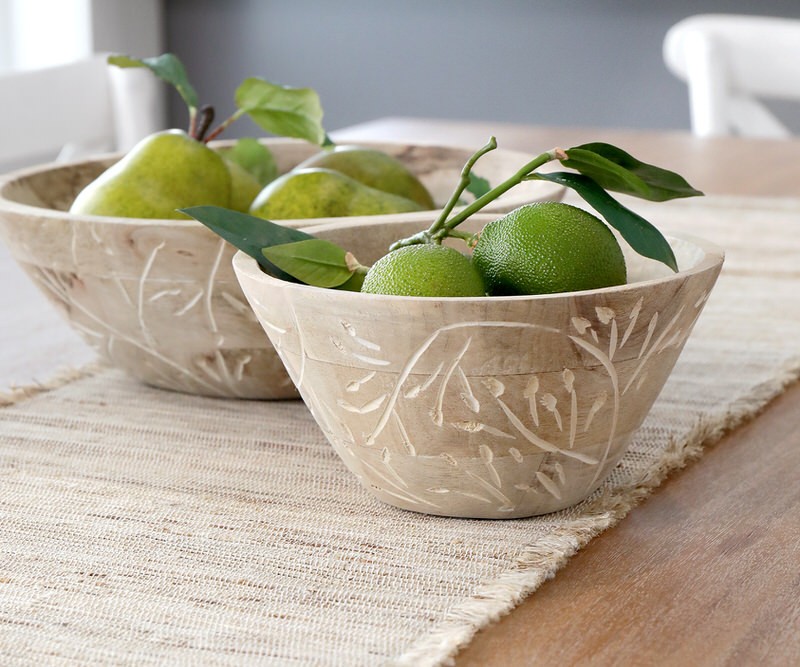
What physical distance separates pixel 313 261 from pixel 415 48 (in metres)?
3.05

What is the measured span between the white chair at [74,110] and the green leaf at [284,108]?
25.4 inches

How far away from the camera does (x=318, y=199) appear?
2.19 ft

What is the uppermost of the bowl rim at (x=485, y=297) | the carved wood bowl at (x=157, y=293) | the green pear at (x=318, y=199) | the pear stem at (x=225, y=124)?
the pear stem at (x=225, y=124)

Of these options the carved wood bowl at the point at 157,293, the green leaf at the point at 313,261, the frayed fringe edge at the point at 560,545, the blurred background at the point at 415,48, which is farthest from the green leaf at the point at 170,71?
the blurred background at the point at 415,48

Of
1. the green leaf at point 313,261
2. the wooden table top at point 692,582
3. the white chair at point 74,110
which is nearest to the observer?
the wooden table top at point 692,582

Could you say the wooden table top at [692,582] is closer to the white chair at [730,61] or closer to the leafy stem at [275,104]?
the leafy stem at [275,104]

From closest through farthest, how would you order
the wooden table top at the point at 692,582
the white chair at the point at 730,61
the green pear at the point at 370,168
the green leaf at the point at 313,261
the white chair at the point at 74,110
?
the wooden table top at the point at 692,582
the green leaf at the point at 313,261
the green pear at the point at 370,168
the white chair at the point at 74,110
the white chair at the point at 730,61

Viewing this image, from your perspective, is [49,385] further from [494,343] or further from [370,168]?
[494,343]

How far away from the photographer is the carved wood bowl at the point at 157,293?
2.09ft

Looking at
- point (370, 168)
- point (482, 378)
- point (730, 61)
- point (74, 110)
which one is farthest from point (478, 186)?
→ point (730, 61)

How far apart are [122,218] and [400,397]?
0.78 ft

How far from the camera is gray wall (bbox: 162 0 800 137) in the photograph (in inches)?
127

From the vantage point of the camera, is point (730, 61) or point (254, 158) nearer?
point (254, 158)

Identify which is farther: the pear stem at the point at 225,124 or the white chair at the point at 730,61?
the white chair at the point at 730,61
